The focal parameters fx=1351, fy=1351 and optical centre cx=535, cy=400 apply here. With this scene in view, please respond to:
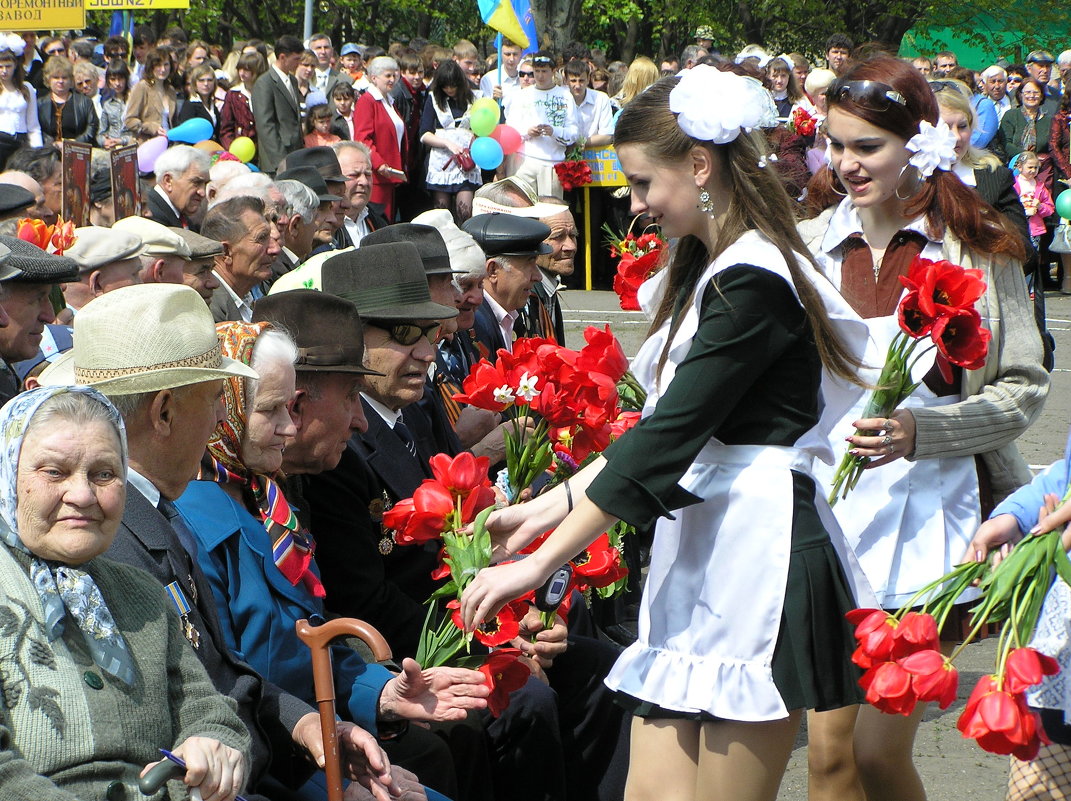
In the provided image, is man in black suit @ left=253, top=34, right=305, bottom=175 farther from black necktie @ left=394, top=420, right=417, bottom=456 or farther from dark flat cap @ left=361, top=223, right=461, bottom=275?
black necktie @ left=394, top=420, right=417, bottom=456

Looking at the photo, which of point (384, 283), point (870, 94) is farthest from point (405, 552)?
point (870, 94)

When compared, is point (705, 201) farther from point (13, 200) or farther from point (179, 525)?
point (13, 200)

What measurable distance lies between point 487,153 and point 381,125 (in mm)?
1077

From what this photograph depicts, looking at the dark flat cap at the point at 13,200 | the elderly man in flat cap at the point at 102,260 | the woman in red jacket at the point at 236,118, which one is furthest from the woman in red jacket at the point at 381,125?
the elderly man in flat cap at the point at 102,260

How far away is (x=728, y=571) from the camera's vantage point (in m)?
2.62

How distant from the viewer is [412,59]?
48.0ft

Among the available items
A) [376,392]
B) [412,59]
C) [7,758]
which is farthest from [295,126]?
[7,758]

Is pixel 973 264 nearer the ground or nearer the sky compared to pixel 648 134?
nearer the ground

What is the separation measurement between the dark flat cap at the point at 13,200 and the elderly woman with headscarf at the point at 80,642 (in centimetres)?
423

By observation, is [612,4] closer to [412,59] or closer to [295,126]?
[412,59]

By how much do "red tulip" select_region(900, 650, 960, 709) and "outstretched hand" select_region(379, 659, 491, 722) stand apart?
116cm

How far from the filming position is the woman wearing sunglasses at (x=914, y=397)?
327 centimetres

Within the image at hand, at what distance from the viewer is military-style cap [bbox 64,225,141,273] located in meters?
5.74

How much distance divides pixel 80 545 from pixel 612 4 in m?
27.6
